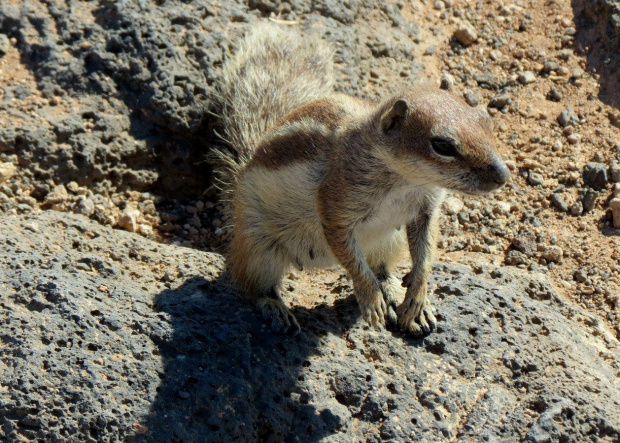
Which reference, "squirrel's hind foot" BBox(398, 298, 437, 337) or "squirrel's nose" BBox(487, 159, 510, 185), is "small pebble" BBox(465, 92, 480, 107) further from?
"squirrel's nose" BBox(487, 159, 510, 185)

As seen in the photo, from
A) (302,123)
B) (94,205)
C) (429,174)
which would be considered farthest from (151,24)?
(429,174)

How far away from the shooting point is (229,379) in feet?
14.6

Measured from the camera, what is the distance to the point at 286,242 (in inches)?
214

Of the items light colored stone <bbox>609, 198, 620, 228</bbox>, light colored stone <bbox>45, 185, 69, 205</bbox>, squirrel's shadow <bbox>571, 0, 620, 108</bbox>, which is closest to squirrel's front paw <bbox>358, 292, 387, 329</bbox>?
light colored stone <bbox>609, 198, 620, 228</bbox>

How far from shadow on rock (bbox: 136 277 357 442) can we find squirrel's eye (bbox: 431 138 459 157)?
1356mm

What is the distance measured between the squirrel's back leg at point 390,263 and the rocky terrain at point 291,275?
1.01 feet

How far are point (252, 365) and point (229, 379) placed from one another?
7.1 inches

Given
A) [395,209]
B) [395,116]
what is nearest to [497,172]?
[395,116]

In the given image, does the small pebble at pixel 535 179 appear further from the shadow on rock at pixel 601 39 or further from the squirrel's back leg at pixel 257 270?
the squirrel's back leg at pixel 257 270

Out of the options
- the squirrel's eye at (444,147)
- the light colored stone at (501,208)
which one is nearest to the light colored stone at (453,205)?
the light colored stone at (501,208)

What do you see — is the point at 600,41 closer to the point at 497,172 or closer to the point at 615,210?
the point at 615,210

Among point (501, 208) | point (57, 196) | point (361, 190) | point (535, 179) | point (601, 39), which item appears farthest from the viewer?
point (601, 39)

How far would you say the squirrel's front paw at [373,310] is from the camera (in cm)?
490

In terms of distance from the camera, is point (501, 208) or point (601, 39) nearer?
point (501, 208)
